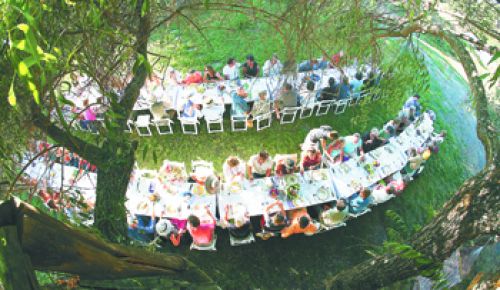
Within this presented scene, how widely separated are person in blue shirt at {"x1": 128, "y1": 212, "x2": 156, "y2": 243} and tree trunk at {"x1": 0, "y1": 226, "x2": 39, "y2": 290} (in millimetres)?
4703

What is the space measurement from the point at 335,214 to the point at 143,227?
10.5 feet

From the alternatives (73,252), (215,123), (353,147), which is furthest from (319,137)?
(73,252)

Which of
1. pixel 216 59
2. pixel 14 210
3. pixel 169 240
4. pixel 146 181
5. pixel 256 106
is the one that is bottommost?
pixel 14 210

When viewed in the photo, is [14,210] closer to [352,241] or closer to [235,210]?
[235,210]

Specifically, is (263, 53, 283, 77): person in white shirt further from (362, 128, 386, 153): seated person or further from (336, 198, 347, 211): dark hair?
Result: (336, 198, 347, 211): dark hair

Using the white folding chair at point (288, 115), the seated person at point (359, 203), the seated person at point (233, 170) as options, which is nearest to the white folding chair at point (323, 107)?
the white folding chair at point (288, 115)

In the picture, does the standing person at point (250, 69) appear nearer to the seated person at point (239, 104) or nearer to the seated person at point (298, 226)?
the seated person at point (239, 104)

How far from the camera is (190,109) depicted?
8.05m

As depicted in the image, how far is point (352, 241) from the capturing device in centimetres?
665

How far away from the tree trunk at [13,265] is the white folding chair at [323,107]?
7266 mm

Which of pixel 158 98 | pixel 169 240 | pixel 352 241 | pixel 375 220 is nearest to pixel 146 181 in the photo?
pixel 169 240

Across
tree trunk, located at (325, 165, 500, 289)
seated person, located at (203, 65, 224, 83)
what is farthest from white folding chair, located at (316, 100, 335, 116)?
tree trunk, located at (325, 165, 500, 289)

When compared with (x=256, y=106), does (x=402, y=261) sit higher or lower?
lower

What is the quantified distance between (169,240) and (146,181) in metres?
1.10
